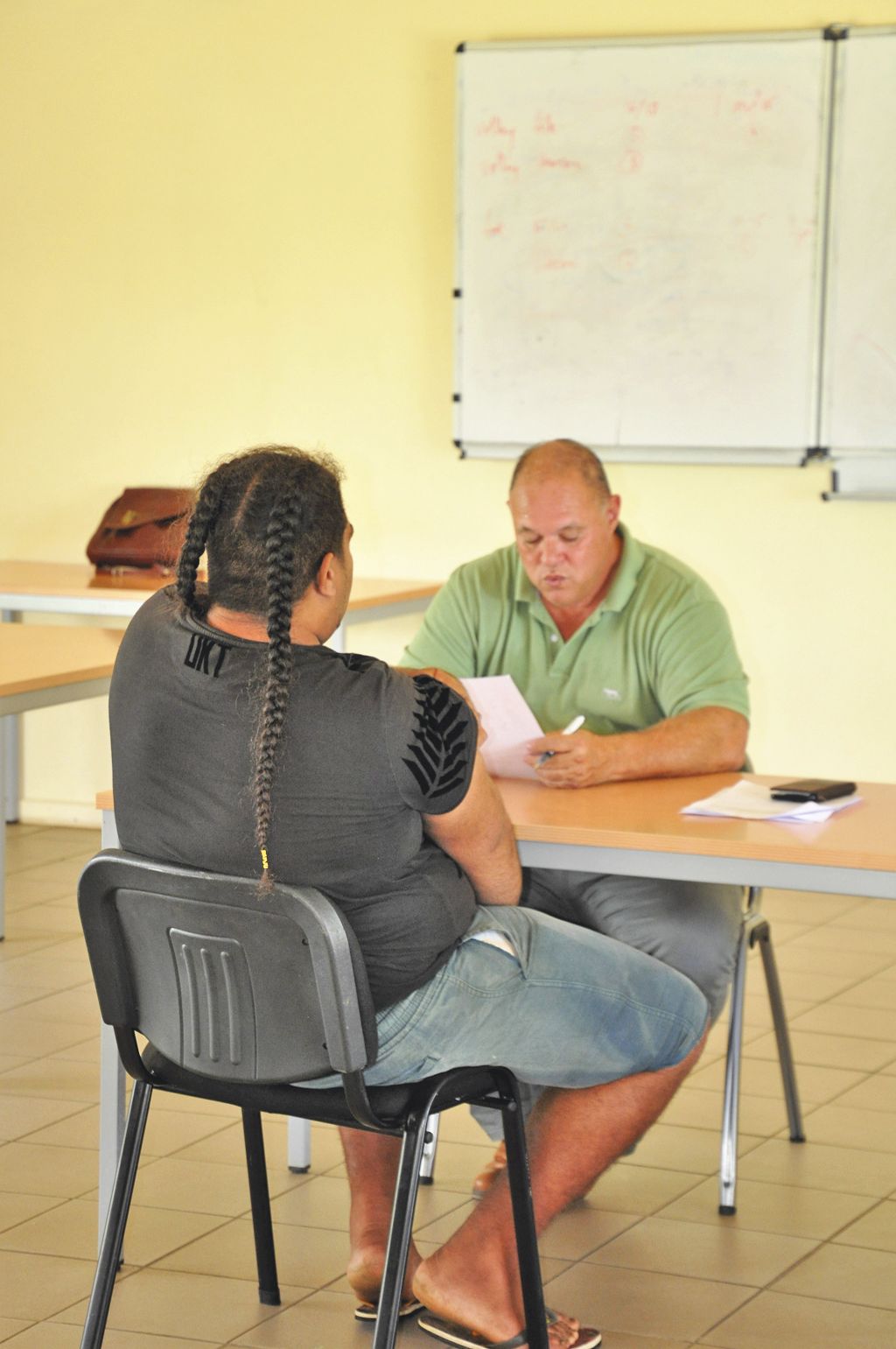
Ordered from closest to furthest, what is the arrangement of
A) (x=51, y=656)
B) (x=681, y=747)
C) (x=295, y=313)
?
(x=681, y=747) < (x=51, y=656) < (x=295, y=313)

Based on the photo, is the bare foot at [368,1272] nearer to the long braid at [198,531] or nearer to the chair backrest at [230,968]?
the chair backrest at [230,968]

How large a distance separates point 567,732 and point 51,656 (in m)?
1.22

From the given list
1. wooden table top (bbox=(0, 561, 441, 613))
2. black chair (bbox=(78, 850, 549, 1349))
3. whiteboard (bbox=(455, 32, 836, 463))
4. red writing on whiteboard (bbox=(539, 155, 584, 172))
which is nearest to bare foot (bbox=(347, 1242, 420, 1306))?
black chair (bbox=(78, 850, 549, 1349))

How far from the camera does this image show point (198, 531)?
1997 millimetres

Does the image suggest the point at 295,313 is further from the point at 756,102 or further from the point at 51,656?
the point at 51,656

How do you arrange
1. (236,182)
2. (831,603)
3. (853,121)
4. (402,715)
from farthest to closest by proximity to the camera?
1. (236,182)
2. (831,603)
3. (853,121)
4. (402,715)

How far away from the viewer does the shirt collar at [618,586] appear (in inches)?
117

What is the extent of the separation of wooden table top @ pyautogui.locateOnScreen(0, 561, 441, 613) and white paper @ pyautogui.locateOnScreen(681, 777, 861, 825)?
2174 millimetres

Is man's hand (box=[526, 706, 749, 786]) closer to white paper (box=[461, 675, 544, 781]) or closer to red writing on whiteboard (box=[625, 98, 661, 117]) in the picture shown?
white paper (box=[461, 675, 544, 781])

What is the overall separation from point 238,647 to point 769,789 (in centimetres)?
93

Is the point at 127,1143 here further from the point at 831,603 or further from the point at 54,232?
the point at 54,232

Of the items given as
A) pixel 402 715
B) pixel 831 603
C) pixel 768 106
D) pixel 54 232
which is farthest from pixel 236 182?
pixel 402 715

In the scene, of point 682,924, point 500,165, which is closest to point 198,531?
point 682,924

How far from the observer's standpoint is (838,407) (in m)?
4.64
